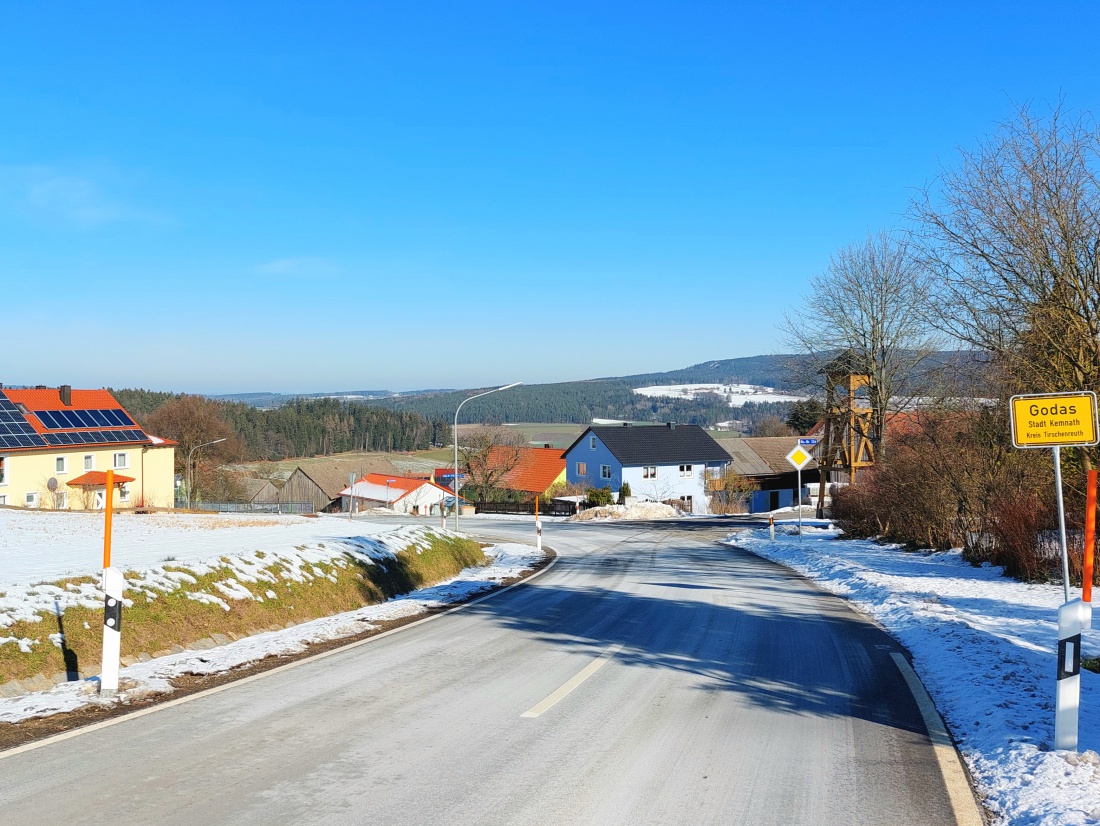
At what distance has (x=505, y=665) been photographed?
911cm

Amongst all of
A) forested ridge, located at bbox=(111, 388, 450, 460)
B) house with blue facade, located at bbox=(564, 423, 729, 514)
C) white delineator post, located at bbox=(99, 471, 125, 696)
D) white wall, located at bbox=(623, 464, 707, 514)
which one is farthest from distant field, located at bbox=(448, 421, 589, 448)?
Result: white delineator post, located at bbox=(99, 471, 125, 696)


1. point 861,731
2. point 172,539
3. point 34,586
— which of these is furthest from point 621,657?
point 172,539

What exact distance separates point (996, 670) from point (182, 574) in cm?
951

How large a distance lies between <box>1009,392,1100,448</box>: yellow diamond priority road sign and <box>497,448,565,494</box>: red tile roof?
211ft

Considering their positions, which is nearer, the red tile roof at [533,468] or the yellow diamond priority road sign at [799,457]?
the yellow diamond priority road sign at [799,457]

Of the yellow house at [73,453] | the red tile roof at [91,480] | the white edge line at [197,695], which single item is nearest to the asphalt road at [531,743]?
the white edge line at [197,695]

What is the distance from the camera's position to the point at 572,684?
8180 millimetres

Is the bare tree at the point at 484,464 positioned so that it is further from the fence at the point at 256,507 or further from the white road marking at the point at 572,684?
the white road marking at the point at 572,684

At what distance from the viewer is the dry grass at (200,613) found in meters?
8.31

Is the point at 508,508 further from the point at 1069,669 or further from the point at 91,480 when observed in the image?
the point at 1069,669

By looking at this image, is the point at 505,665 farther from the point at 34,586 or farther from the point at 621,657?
the point at 34,586

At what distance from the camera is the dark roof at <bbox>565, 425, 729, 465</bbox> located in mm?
72287

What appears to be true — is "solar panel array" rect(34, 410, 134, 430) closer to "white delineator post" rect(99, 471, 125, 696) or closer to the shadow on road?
the shadow on road

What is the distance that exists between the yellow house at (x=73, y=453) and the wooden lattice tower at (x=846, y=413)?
1505 inches
